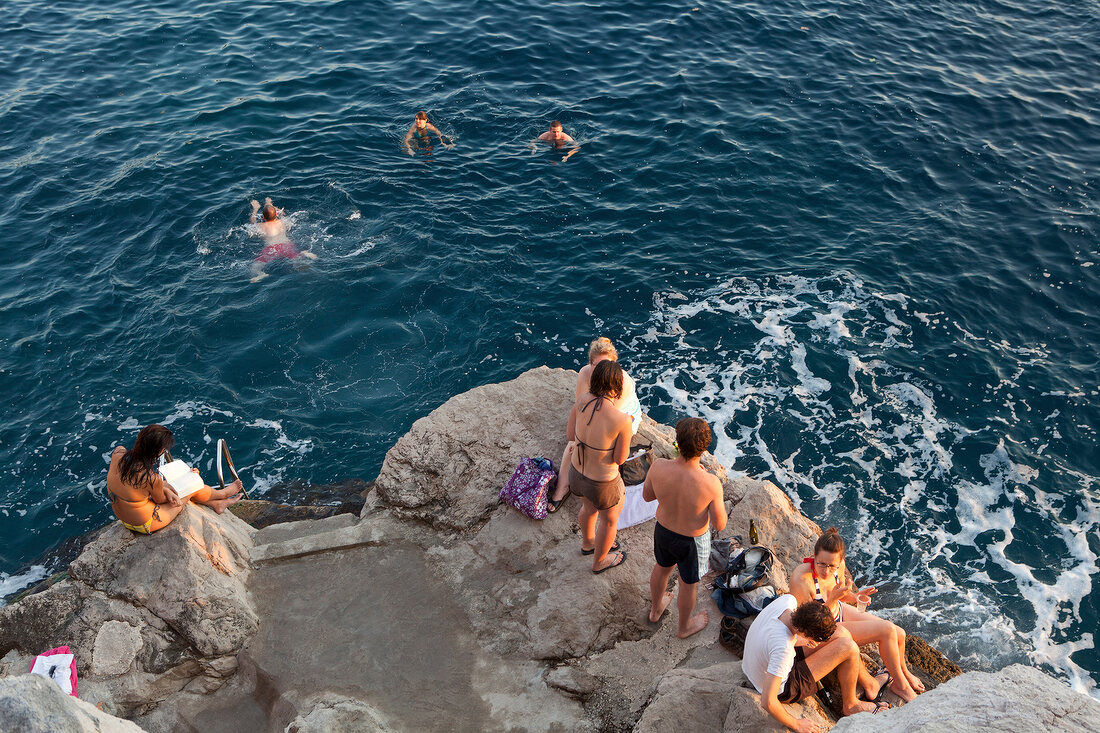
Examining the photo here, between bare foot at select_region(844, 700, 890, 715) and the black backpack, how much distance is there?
1.12 meters

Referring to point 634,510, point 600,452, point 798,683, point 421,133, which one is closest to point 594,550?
point 634,510

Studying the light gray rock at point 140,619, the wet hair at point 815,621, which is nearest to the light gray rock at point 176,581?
the light gray rock at point 140,619

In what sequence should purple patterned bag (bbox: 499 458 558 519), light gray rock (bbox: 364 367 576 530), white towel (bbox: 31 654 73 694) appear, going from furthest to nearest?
light gray rock (bbox: 364 367 576 530) → purple patterned bag (bbox: 499 458 558 519) → white towel (bbox: 31 654 73 694)

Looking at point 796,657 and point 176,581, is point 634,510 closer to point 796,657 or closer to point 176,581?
Result: point 796,657

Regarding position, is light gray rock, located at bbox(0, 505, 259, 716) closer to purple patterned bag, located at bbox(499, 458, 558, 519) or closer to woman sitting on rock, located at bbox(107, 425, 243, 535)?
woman sitting on rock, located at bbox(107, 425, 243, 535)

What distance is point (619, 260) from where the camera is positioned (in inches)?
616

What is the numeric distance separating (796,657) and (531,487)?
10.9ft

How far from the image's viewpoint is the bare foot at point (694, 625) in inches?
299

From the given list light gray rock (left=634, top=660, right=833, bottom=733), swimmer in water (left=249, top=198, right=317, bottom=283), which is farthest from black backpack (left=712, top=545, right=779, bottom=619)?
swimmer in water (left=249, top=198, right=317, bottom=283)

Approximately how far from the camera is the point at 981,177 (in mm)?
17562

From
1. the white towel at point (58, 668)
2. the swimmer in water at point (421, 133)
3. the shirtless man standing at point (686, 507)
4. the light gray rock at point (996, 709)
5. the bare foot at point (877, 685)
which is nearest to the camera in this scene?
the light gray rock at point (996, 709)

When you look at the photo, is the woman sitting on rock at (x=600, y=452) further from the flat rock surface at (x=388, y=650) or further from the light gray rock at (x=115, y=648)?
the light gray rock at (x=115, y=648)

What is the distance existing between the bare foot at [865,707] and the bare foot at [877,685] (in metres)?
0.07

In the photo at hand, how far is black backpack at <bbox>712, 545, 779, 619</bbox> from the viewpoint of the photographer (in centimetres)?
748
